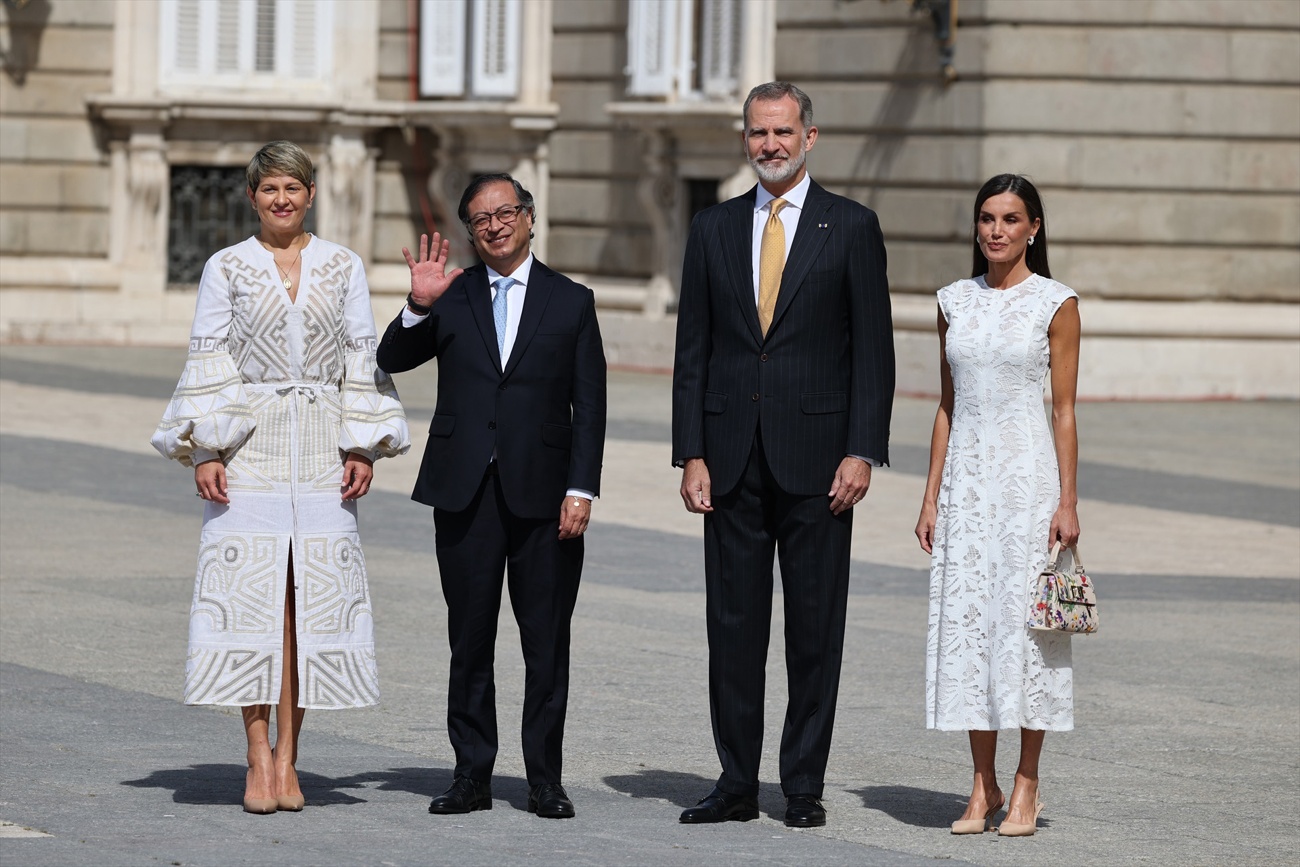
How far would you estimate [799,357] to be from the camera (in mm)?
7473

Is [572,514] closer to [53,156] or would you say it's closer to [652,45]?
[652,45]

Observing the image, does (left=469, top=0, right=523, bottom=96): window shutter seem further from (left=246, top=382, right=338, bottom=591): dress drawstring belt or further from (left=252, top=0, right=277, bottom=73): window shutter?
(left=246, top=382, right=338, bottom=591): dress drawstring belt

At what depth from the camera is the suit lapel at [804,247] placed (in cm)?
745

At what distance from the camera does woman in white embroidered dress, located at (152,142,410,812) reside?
289 inches

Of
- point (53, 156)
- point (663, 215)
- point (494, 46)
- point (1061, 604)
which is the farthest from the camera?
point (494, 46)

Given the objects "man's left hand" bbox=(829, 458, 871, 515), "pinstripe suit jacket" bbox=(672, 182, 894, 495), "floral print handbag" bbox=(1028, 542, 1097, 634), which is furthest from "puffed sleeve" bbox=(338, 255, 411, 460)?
"floral print handbag" bbox=(1028, 542, 1097, 634)

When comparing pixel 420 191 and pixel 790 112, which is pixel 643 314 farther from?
pixel 790 112

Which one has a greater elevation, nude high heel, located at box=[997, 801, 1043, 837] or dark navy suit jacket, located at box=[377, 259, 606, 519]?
dark navy suit jacket, located at box=[377, 259, 606, 519]

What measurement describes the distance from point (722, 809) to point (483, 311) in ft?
5.28

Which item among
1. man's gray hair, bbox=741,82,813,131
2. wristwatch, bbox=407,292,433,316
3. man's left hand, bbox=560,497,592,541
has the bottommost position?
man's left hand, bbox=560,497,592,541

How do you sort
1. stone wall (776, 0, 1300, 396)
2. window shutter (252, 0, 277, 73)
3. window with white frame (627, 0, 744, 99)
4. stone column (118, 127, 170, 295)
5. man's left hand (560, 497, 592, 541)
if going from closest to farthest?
1. man's left hand (560, 497, 592, 541)
2. stone wall (776, 0, 1300, 396)
3. window with white frame (627, 0, 744, 99)
4. stone column (118, 127, 170, 295)
5. window shutter (252, 0, 277, 73)

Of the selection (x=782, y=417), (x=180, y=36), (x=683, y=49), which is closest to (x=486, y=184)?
(x=782, y=417)

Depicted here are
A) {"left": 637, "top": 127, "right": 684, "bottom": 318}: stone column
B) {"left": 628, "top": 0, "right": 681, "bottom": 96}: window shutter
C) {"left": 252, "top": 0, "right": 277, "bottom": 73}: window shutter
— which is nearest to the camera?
{"left": 628, "top": 0, "right": 681, "bottom": 96}: window shutter

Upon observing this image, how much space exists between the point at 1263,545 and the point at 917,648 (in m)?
4.34
